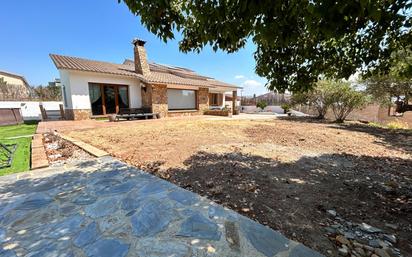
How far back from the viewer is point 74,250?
6.97ft

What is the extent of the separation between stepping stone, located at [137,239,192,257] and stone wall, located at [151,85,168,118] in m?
14.1

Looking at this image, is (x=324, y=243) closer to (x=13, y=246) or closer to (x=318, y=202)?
(x=318, y=202)

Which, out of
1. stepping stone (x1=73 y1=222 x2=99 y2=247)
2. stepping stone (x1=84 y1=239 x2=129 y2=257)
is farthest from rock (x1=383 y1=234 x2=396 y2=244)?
stepping stone (x1=73 y1=222 x2=99 y2=247)

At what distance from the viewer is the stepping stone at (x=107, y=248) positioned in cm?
206

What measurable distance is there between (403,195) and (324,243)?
2294mm

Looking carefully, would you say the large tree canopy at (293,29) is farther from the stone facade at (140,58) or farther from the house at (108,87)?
the stone facade at (140,58)

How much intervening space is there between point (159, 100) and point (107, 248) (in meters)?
14.5

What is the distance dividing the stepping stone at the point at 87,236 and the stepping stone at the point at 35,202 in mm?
1151

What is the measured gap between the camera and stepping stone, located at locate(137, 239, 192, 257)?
6.75 feet

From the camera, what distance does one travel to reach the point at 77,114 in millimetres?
13234

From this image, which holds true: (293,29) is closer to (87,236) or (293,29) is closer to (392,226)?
(392,226)

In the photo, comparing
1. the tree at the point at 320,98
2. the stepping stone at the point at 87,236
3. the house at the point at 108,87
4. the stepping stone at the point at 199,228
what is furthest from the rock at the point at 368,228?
the house at the point at 108,87

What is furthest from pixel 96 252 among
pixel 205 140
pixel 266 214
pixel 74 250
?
pixel 205 140

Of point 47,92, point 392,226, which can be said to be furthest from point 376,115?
point 47,92
